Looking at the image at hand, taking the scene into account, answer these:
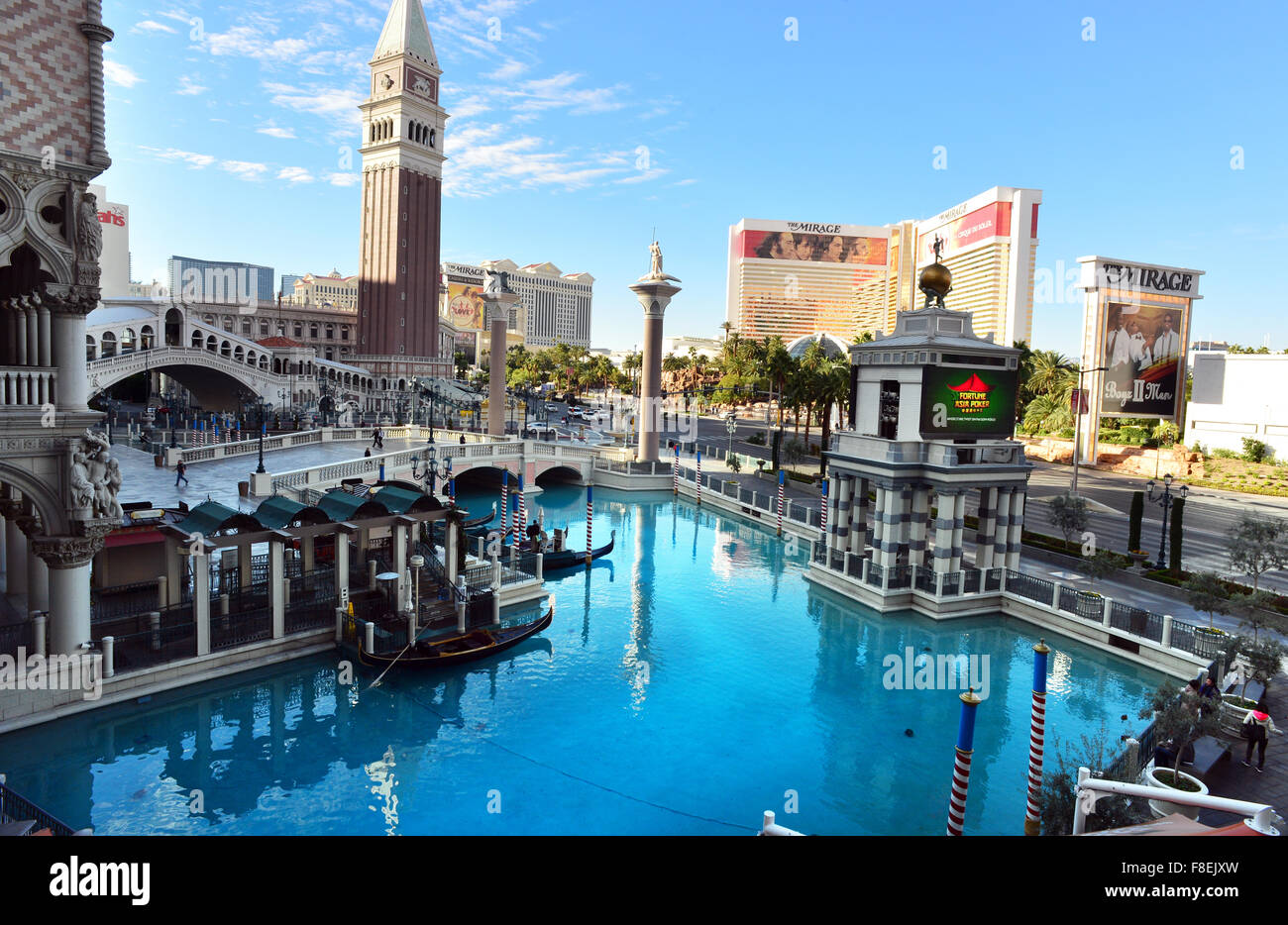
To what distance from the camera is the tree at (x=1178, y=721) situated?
17.2 meters

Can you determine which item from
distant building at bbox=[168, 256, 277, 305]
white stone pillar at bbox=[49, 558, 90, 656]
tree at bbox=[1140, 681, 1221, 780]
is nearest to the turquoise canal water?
white stone pillar at bbox=[49, 558, 90, 656]

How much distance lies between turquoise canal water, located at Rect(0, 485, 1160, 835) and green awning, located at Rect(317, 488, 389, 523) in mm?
5357

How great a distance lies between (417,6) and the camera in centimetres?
10675

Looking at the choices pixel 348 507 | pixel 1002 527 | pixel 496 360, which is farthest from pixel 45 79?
pixel 496 360

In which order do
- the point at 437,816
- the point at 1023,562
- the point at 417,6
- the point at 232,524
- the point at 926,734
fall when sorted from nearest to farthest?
the point at 437,816, the point at 926,734, the point at 232,524, the point at 1023,562, the point at 417,6

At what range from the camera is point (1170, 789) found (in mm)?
13695

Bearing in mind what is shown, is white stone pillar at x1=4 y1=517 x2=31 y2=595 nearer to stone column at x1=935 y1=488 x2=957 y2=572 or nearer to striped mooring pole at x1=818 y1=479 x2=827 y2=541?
stone column at x1=935 y1=488 x2=957 y2=572

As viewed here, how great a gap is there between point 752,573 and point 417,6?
99.9m

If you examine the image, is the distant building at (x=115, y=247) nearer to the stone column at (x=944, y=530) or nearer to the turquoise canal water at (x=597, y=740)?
the turquoise canal water at (x=597, y=740)

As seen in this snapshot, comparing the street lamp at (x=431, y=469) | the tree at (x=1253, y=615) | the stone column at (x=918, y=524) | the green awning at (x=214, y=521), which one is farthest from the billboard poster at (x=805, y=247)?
the green awning at (x=214, y=521)

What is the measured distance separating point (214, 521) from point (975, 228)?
141057mm

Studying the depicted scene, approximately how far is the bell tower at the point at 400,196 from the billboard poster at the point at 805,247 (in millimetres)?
102128
